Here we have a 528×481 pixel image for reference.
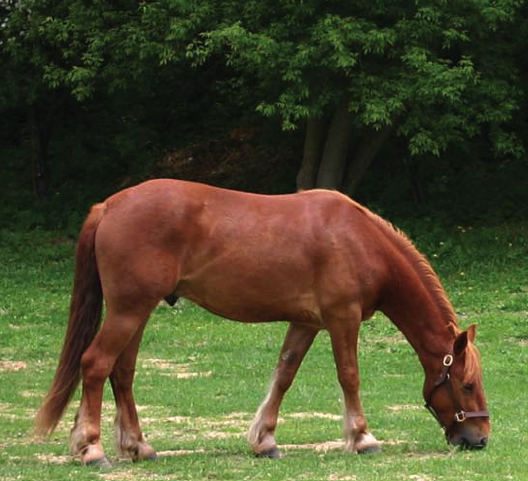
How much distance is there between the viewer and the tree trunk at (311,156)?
22.3 m

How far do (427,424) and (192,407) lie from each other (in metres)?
2.38

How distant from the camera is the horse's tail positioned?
830 cm

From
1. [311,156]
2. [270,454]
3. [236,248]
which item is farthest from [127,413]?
[311,156]

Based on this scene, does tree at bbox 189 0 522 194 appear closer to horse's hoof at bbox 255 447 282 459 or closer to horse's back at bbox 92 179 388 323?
horse's back at bbox 92 179 388 323

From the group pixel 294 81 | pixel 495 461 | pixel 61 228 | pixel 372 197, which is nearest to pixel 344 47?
pixel 294 81

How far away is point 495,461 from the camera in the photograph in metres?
8.06

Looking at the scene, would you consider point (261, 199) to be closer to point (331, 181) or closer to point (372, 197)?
point (331, 181)

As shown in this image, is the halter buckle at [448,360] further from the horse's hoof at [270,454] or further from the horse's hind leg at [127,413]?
the horse's hind leg at [127,413]

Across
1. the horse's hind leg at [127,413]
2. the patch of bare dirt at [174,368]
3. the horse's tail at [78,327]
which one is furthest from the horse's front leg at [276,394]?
the patch of bare dirt at [174,368]

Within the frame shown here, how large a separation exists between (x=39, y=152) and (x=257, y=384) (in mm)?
14250

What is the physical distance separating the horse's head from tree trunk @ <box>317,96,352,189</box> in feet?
42.3

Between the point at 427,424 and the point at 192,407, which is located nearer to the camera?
the point at 427,424

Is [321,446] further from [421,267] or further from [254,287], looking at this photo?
[421,267]

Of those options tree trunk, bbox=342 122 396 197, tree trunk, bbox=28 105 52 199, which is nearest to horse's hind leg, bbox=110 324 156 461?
tree trunk, bbox=342 122 396 197
